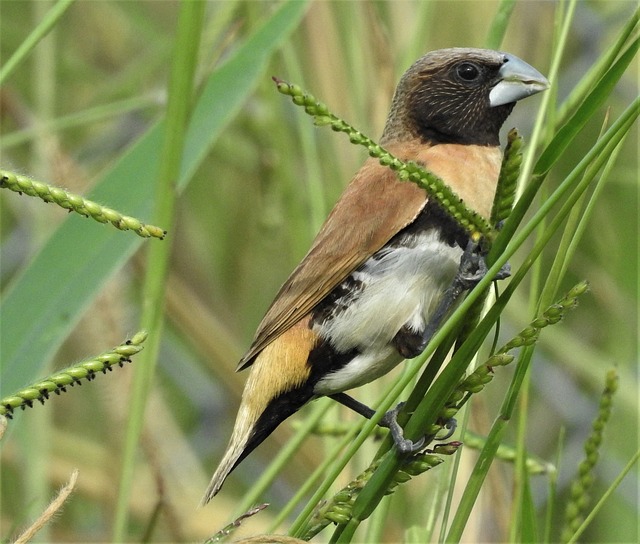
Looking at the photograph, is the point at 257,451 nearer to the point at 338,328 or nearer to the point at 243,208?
the point at 243,208

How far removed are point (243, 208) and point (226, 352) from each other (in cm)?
51

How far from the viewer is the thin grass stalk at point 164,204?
141cm

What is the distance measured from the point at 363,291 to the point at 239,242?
1428 millimetres

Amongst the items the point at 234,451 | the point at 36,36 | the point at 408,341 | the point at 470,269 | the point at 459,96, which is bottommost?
the point at 234,451

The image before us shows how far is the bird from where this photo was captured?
172 cm

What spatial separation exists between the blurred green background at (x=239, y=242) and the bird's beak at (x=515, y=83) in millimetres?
346

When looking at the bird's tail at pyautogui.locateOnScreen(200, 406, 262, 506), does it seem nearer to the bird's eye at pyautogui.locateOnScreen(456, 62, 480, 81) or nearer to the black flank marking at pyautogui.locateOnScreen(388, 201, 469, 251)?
the black flank marking at pyautogui.locateOnScreen(388, 201, 469, 251)

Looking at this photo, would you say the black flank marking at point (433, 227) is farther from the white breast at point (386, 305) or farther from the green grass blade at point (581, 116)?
the green grass blade at point (581, 116)

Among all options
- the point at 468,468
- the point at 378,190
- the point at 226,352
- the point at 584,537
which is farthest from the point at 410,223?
the point at 584,537

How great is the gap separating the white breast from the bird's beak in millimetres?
347

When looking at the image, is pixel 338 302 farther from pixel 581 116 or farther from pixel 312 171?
pixel 581 116

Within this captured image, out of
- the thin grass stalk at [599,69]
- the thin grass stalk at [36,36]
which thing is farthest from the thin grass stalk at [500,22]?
the thin grass stalk at [36,36]

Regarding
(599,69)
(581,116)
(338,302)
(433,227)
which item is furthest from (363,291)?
(581,116)

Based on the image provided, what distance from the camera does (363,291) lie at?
1781mm
